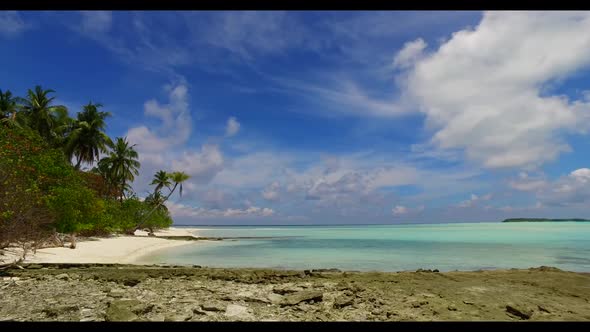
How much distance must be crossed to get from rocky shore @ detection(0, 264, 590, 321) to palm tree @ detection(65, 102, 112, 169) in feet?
97.2

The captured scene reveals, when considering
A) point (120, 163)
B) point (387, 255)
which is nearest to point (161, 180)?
point (120, 163)

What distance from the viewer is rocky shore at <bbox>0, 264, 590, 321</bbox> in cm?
743

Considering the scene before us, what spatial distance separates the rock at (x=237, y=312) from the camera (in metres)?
7.27

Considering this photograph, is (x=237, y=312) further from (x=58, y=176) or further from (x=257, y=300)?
(x=58, y=176)

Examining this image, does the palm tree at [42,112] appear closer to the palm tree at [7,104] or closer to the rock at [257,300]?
the palm tree at [7,104]

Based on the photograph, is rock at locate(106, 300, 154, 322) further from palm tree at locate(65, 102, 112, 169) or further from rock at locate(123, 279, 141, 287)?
palm tree at locate(65, 102, 112, 169)

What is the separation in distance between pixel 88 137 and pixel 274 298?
38.3 metres

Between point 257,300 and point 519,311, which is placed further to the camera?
point 257,300

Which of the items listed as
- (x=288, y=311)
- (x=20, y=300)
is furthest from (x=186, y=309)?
(x=20, y=300)

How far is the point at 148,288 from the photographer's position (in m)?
9.84

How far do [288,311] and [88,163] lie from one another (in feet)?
132

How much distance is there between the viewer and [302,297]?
8.62 metres
